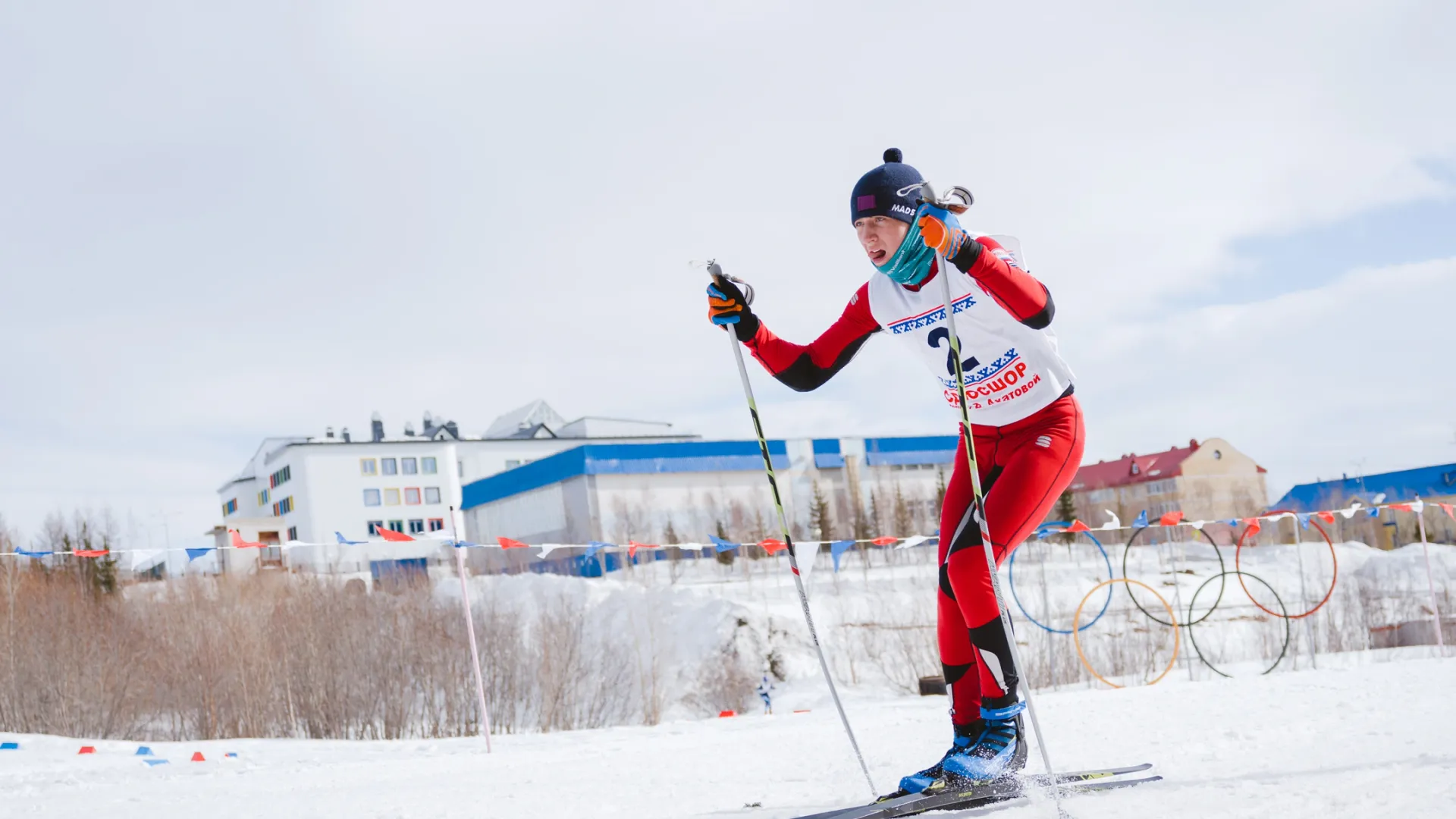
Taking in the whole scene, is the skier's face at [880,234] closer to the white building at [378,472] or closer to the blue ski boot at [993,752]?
the blue ski boot at [993,752]

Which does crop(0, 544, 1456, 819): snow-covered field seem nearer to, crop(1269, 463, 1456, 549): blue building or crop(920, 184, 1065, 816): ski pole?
crop(920, 184, 1065, 816): ski pole

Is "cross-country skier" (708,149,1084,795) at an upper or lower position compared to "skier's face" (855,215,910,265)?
lower

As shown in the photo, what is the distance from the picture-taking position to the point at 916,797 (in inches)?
116

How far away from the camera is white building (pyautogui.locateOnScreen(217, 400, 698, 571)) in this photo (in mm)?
58312

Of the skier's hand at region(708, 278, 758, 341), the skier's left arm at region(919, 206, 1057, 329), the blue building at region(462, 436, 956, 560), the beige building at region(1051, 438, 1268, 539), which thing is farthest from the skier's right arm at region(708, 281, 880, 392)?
the beige building at region(1051, 438, 1268, 539)

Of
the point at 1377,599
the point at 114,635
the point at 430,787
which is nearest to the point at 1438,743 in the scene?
the point at 430,787

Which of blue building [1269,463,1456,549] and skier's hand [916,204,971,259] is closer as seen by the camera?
skier's hand [916,204,971,259]

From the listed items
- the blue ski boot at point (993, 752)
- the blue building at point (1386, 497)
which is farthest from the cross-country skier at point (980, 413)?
the blue building at point (1386, 497)

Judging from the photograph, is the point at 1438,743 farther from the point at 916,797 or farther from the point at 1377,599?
the point at 1377,599

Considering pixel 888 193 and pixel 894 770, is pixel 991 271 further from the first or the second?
pixel 894 770

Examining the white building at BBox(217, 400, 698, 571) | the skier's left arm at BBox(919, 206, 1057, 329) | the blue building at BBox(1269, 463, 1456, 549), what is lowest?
the blue building at BBox(1269, 463, 1456, 549)

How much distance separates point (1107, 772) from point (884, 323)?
167cm

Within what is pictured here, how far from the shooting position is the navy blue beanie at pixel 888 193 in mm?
3359

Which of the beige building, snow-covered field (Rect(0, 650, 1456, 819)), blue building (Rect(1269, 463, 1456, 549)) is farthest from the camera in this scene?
the beige building
